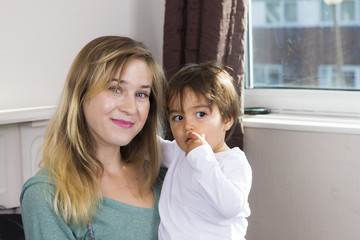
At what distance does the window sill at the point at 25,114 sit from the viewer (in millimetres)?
1591

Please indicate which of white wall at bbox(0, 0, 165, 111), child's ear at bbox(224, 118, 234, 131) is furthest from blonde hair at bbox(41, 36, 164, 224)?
white wall at bbox(0, 0, 165, 111)

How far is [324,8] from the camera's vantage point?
6.77 ft

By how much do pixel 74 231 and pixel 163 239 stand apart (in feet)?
0.73

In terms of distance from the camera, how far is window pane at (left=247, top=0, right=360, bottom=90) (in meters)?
2.02

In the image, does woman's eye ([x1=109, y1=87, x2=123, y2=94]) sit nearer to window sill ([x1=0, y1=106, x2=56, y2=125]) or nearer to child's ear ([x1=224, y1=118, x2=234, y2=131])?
child's ear ([x1=224, y1=118, x2=234, y2=131])

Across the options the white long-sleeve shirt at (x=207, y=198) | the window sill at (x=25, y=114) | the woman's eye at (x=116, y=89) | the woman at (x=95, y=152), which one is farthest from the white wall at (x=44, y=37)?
the white long-sleeve shirt at (x=207, y=198)

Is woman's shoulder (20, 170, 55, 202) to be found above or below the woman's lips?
below

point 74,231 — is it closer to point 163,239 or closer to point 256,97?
point 163,239

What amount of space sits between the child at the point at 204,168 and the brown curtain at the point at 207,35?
44cm

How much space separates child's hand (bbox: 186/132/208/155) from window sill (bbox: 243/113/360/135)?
1.95ft

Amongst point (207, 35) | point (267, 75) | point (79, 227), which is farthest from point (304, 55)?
point (79, 227)

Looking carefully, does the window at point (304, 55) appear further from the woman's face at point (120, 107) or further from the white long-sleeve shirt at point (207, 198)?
the woman's face at point (120, 107)

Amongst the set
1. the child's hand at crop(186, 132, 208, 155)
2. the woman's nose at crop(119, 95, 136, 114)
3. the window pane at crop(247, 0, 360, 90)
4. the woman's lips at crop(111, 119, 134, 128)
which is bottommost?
the child's hand at crop(186, 132, 208, 155)

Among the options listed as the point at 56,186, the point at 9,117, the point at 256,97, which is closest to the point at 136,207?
the point at 56,186
